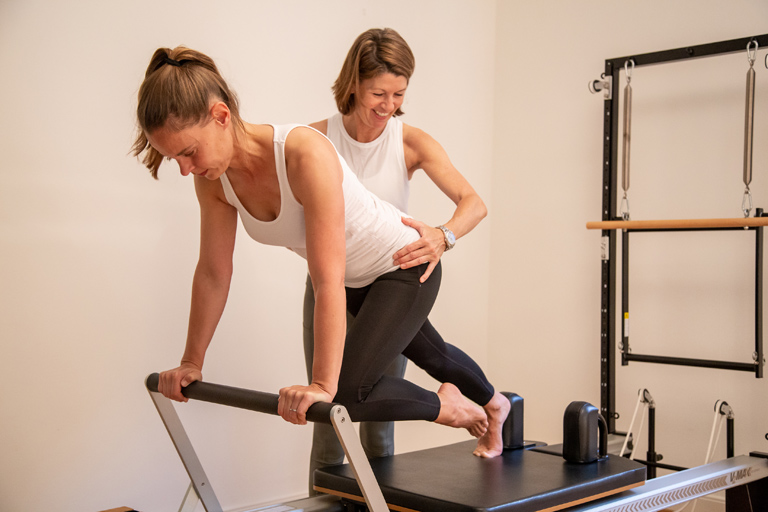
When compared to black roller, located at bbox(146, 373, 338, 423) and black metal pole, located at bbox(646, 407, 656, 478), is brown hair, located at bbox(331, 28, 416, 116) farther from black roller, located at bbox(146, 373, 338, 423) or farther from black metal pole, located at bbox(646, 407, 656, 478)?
black metal pole, located at bbox(646, 407, 656, 478)

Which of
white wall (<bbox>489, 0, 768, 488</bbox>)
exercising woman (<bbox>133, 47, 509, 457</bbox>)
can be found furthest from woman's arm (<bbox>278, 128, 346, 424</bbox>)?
white wall (<bbox>489, 0, 768, 488</bbox>)

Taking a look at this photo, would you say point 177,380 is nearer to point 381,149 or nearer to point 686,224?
point 381,149

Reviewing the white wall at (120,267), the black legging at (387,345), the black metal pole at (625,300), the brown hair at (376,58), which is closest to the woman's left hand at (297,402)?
the black legging at (387,345)

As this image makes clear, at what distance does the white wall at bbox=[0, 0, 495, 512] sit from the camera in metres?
2.15

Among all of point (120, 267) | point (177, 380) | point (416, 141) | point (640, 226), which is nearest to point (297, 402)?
point (177, 380)

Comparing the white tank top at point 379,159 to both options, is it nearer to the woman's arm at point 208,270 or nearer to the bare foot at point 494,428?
the woman's arm at point 208,270

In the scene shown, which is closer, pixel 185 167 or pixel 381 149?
pixel 185 167

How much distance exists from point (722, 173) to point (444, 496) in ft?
7.06

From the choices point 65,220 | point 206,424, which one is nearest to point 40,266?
point 65,220

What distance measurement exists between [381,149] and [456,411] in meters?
0.75

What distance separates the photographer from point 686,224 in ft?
9.21

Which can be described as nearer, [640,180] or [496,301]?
[640,180]

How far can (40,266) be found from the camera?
219 cm

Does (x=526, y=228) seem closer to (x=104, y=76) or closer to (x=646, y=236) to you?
(x=646, y=236)
